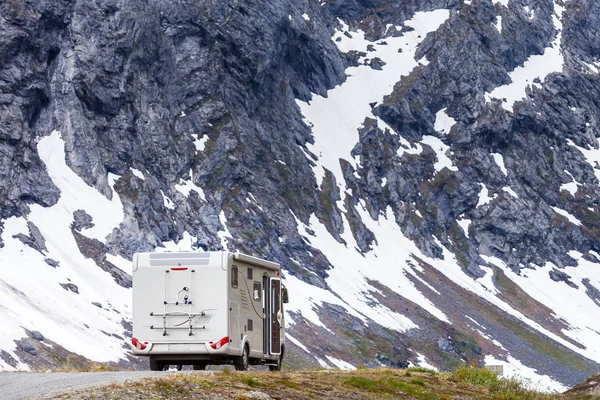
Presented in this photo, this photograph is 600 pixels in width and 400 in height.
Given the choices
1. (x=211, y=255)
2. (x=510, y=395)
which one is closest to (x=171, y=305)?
(x=211, y=255)

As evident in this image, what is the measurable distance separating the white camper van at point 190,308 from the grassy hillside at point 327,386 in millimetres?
3771

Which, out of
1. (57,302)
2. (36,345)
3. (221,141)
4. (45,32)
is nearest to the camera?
(36,345)

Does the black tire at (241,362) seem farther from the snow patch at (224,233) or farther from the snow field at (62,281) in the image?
the snow patch at (224,233)

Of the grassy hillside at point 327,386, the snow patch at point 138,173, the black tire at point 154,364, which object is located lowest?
the grassy hillside at point 327,386

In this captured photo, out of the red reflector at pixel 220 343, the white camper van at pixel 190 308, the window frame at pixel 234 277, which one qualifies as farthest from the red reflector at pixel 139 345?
the window frame at pixel 234 277

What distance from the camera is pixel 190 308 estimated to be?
32.0 m

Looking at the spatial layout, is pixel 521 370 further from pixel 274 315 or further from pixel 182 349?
pixel 182 349

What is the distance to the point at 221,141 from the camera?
6535 inches

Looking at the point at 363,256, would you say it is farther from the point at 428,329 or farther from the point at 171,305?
the point at 171,305

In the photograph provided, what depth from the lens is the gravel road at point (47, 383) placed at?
2180cm

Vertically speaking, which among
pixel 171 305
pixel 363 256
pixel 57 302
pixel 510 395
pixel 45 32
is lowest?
pixel 510 395

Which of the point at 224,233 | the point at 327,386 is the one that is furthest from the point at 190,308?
the point at 224,233

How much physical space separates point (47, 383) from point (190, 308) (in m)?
8.30

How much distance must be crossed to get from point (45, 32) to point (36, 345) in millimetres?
64521
